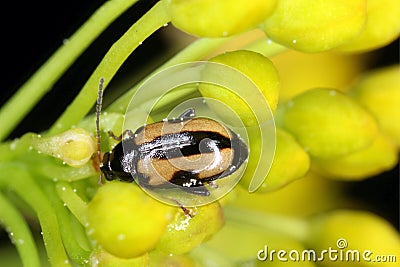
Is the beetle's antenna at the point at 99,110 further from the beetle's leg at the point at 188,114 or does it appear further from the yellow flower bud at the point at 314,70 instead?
the yellow flower bud at the point at 314,70

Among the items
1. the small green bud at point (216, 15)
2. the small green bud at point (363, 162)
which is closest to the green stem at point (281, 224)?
the small green bud at point (363, 162)

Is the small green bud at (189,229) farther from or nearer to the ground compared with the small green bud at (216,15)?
nearer to the ground

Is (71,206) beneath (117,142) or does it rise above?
beneath

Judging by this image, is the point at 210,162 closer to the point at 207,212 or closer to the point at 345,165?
the point at 207,212

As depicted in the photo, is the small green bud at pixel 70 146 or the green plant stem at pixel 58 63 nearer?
the small green bud at pixel 70 146

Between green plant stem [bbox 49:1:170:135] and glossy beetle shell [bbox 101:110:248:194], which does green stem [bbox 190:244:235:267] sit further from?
green plant stem [bbox 49:1:170:135]

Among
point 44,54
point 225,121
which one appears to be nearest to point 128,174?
point 225,121

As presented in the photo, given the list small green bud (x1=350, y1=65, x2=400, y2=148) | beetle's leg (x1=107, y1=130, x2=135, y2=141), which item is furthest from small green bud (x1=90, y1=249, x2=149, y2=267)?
small green bud (x1=350, y1=65, x2=400, y2=148)
